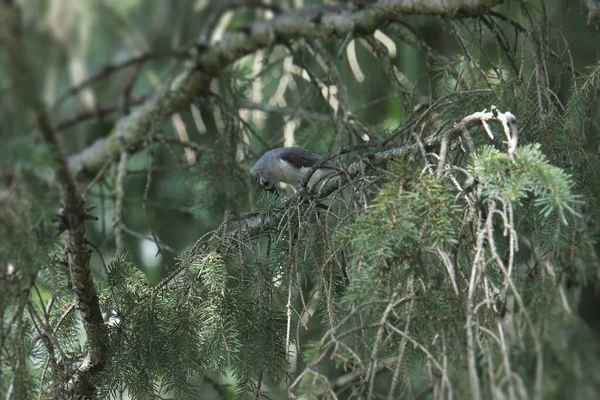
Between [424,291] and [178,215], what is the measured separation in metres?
4.21

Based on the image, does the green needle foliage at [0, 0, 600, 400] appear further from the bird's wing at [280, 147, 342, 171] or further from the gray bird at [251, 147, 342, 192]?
the gray bird at [251, 147, 342, 192]

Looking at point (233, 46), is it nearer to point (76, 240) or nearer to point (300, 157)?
point (300, 157)

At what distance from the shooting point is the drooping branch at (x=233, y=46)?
414 centimetres

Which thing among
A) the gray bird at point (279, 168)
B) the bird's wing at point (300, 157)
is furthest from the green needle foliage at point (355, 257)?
the gray bird at point (279, 168)

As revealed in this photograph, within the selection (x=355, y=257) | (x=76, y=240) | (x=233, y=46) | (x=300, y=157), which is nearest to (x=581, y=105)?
(x=355, y=257)

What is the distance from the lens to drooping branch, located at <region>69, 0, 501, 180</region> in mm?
4145

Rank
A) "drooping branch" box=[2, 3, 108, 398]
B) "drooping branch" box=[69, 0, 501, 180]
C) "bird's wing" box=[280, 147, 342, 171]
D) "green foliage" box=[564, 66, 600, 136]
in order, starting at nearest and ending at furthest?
"drooping branch" box=[2, 3, 108, 398] < "green foliage" box=[564, 66, 600, 136] < "drooping branch" box=[69, 0, 501, 180] < "bird's wing" box=[280, 147, 342, 171]

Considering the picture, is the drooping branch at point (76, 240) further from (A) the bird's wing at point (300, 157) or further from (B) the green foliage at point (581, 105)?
(A) the bird's wing at point (300, 157)

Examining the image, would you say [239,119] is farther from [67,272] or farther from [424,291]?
[424,291]

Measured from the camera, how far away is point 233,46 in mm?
4871

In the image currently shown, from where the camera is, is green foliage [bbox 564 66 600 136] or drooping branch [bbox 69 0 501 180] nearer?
green foliage [bbox 564 66 600 136]

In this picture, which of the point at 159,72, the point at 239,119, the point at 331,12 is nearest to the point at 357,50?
the point at 331,12

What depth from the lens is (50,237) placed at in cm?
232

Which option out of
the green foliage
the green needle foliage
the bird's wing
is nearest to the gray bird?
the bird's wing
